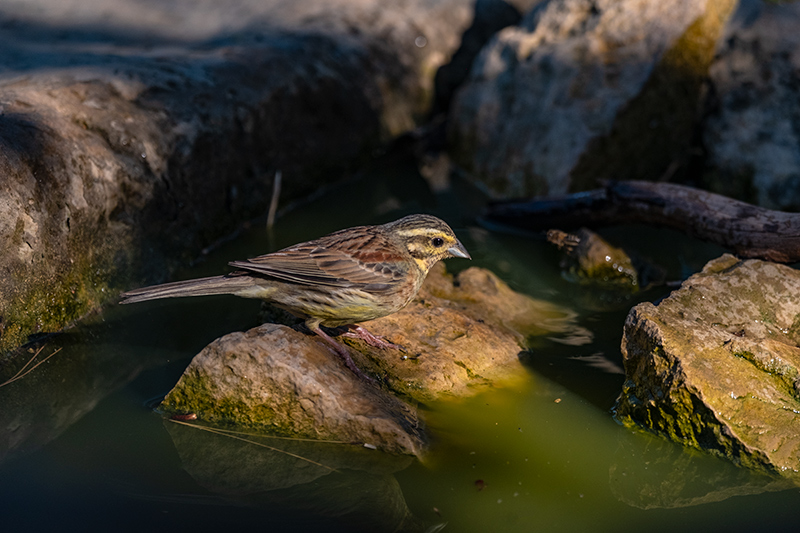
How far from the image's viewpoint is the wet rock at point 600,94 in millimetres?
7758

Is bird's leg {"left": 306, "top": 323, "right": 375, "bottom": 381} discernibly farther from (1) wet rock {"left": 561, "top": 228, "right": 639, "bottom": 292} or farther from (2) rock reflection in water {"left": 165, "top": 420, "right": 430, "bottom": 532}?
(1) wet rock {"left": 561, "top": 228, "right": 639, "bottom": 292}

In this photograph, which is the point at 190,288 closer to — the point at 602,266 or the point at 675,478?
the point at 675,478

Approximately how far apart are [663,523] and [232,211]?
5.19m

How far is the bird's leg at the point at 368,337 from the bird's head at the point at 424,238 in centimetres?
59

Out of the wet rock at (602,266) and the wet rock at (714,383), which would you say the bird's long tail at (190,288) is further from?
the wet rock at (602,266)

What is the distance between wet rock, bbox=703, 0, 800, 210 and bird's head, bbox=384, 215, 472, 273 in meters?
4.64

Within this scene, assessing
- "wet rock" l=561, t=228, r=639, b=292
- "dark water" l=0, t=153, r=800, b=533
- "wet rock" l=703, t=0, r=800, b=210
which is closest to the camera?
"dark water" l=0, t=153, r=800, b=533

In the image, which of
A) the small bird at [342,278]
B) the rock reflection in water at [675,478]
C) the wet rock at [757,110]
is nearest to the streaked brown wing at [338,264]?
the small bird at [342,278]

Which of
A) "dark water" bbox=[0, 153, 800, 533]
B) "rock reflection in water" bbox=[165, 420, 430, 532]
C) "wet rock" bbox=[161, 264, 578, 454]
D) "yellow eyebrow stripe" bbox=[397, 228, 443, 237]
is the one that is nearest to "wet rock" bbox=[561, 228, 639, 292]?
"dark water" bbox=[0, 153, 800, 533]

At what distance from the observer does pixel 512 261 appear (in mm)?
6832

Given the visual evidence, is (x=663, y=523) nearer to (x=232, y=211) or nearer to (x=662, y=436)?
(x=662, y=436)

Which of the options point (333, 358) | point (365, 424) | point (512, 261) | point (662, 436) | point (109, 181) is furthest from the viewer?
point (512, 261)

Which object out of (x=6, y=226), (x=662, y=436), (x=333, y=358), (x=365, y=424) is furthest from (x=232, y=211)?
(x=662, y=436)

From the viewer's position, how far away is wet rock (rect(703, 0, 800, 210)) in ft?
24.6
